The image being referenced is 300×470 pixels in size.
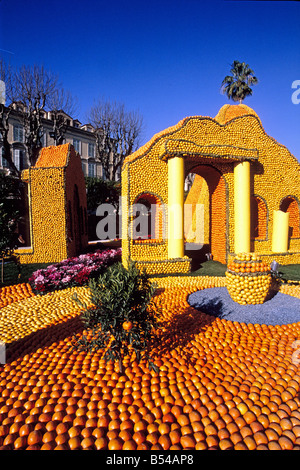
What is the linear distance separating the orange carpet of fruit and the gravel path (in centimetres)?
59

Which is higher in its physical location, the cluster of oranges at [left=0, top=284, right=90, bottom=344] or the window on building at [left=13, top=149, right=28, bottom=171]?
the window on building at [left=13, top=149, right=28, bottom=171]

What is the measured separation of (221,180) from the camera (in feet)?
38.8

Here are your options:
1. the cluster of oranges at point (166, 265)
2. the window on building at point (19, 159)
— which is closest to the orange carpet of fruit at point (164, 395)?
the cluster of oranges at point (166, 265)

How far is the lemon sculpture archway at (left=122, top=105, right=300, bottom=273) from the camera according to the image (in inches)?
403

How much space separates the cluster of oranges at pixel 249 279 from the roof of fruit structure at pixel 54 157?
32.0 feet

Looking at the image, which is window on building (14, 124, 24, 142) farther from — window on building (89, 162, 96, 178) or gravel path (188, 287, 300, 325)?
gravel path (188, 287, 300, 325)

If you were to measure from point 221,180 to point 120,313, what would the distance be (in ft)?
32.9

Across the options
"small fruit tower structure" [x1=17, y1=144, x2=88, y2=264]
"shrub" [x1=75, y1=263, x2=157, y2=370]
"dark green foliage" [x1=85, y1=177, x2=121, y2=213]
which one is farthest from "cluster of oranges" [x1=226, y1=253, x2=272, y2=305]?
"dark green foliage" [x1=85, y1=177, x2=121, y2=213]

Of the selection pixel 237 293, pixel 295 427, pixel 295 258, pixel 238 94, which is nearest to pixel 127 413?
pixel 295 427

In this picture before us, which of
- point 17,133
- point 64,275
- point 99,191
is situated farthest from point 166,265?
point 17,133

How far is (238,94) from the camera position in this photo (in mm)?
21109

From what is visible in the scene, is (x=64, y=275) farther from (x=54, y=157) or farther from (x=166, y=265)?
(x=54, y=157)

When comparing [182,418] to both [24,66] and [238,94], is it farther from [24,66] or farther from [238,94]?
[238,94]
